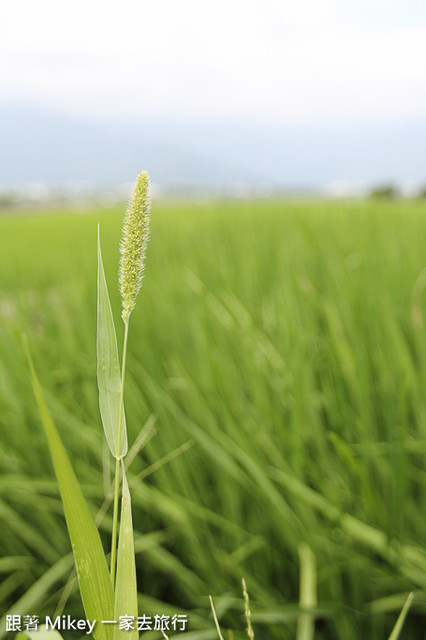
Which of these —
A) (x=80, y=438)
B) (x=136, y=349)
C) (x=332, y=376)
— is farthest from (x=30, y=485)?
(x=332, y=376)

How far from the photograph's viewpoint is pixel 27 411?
99 cm

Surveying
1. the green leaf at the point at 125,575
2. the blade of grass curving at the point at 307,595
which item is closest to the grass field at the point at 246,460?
the blade of grass curving at the point at 307,595

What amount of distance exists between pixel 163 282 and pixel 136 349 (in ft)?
1.14

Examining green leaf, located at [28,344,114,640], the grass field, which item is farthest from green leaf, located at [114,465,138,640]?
the grass field

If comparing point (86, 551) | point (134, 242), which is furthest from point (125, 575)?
point (134, 242)

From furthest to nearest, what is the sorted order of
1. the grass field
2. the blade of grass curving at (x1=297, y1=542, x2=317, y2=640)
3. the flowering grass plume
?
the grass field → the blade of grass curving at (x1=297, y1=542, x2=317, y2=640) → the flowering grass plume

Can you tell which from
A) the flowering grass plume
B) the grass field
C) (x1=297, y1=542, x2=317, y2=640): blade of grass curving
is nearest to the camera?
the flowering grass plume

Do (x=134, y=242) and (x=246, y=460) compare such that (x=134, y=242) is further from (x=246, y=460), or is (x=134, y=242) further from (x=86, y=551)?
(x=246, y=460)

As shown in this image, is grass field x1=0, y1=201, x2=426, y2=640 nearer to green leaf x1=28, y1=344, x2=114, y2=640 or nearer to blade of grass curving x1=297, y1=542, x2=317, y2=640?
blade of grass curving x1=297, y1=542, x2=317, y2=640

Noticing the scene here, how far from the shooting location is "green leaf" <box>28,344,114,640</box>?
215mm

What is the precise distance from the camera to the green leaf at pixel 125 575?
8.9 inches

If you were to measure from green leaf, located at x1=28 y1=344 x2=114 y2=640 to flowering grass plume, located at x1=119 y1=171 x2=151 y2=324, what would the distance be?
52 millimetres

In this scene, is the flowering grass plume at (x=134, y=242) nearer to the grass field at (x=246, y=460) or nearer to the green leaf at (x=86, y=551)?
the green leaf at (x=86, y=551)

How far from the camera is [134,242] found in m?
0.20
